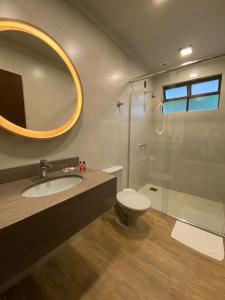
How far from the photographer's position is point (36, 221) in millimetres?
646

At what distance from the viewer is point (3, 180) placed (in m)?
1.03

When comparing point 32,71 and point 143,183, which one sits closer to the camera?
point 32,71

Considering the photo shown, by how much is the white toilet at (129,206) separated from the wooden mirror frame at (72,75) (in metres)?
0.86

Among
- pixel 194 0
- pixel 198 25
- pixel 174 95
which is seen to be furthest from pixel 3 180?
pixel 174 95

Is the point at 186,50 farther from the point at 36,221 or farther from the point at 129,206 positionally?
the point at 36,221

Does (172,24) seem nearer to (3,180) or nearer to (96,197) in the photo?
(96,197)

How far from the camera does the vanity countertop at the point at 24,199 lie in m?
0.63

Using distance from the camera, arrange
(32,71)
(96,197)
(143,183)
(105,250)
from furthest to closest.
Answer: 1. (143,183)
2. (105,250)
3. (32,71)
4. (96,197)

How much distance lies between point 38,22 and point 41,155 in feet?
3.68

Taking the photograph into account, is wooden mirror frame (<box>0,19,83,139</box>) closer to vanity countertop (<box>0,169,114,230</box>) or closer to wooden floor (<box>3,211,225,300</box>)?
vanity countertop (<box>0,169,114,230</box>)

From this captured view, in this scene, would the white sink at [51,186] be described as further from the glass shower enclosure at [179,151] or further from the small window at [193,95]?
the small window at [193,95]

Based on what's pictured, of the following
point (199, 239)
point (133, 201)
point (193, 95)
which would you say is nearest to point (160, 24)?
point (193, 95)

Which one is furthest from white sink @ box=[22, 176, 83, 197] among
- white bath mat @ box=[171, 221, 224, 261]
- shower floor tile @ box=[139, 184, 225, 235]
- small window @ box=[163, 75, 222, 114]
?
small window @ box=[163, 75, 222, 114]

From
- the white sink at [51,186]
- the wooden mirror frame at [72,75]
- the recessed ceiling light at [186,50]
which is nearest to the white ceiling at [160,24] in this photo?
the recessed ceiling light at [186,50]
